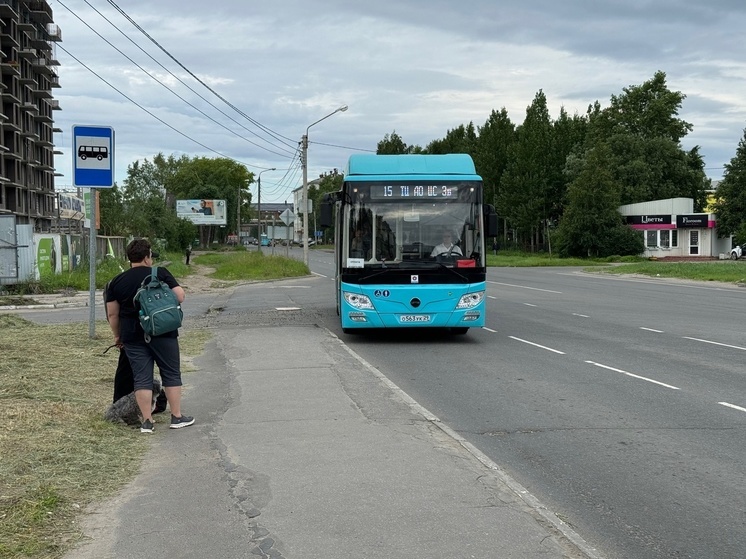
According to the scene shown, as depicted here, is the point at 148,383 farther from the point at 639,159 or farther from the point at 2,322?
the point at 639,159

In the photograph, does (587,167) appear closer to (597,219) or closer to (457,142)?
(597,219)

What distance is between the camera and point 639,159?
81812 mm

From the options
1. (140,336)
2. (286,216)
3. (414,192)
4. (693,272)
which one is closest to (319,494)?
(140,336)

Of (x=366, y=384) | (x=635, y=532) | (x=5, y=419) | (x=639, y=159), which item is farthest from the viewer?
(x=639, y=159)

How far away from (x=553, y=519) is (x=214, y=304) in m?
20.9

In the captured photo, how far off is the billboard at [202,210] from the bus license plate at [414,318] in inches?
3592

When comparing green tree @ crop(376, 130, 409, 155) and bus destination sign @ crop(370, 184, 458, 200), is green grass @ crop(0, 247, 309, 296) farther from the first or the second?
green tree @ crop(376, 130, 409, 155)

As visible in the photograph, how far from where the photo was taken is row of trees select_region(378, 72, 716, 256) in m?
70.8

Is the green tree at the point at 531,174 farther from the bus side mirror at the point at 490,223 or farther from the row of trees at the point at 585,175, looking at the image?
the bus side mirror at the point at 490,223

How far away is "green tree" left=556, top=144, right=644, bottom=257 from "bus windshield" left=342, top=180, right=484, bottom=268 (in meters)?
58.1

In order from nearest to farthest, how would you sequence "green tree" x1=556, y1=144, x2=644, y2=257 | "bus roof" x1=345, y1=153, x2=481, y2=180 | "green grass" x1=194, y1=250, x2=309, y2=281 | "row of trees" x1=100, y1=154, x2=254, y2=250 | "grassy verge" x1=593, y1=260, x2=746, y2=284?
"bus roof" x1=345, y1=153, x2=481, y2=180, "grassy verge" x1=593, y1=260, x2=746, y2=284, "green grass" x1=194, y1=250, x2=309, y2=281, "row of trees" x1=100, y1=154, x2=254, y2=250, "green tree" x1=556, y1=144, x2=644, y2=257

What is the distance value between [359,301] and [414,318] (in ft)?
3.19

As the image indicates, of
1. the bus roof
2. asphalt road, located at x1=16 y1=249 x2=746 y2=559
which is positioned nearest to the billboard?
asphalt road, located at x1=16 y1=249 x2=746 y2=559

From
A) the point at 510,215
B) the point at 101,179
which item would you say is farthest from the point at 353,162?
the point at 510,215
